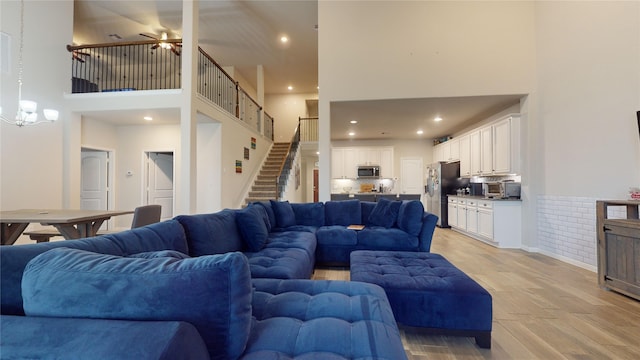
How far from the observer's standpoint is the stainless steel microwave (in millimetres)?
8387

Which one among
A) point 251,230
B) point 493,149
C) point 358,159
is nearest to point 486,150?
point 493,149

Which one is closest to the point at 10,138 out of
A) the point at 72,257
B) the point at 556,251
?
the point at 72,257

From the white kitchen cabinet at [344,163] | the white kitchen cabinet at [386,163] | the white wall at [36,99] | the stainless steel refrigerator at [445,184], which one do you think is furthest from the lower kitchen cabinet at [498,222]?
the white wall at [36,99]

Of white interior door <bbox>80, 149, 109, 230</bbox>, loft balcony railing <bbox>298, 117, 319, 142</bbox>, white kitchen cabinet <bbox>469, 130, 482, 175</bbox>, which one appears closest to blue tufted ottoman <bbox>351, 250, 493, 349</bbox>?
white kitchen cabinet <bbox>469, 130, 482, 175</bbox>

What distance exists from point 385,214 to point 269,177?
5036mm

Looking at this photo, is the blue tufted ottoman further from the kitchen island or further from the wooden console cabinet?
the kitchen island

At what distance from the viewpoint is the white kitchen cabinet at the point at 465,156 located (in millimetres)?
6309

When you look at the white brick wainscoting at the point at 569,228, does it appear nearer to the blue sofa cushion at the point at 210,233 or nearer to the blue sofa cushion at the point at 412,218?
the blue sofa cushion at the point at 412,218

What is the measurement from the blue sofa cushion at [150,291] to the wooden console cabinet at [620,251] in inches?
149

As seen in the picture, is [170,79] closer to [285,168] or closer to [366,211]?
[285,168]

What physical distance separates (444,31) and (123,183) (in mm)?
8211

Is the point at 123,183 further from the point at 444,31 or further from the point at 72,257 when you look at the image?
the point at 444,31

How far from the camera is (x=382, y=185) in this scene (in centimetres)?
891

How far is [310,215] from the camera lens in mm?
4316
